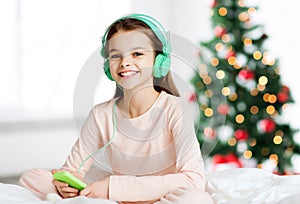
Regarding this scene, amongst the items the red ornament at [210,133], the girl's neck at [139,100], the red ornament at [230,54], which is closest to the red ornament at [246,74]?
the red ornament at [230,54]

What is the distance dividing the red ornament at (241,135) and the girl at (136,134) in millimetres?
1784

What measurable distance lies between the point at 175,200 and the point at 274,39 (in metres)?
2.55

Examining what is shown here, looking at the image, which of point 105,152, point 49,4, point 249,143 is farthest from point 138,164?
point 49,4

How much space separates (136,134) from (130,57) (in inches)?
8.6

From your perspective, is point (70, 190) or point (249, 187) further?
point (249, 187)

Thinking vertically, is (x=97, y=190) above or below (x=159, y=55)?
below

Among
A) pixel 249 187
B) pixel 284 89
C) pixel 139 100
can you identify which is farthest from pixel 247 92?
pixel 139 100

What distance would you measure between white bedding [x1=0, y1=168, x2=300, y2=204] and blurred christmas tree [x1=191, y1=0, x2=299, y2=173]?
1497 millimetres

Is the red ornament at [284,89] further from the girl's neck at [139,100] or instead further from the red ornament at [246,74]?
the girl's neck at [139,100]

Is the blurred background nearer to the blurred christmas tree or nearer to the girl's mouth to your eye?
the blurred christmas tree

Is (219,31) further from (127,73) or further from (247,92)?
(127,73)

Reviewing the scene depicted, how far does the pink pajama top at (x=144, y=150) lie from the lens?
1.46 metres

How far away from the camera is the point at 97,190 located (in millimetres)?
1436

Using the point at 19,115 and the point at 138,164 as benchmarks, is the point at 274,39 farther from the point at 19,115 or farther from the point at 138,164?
the point at 138,164
